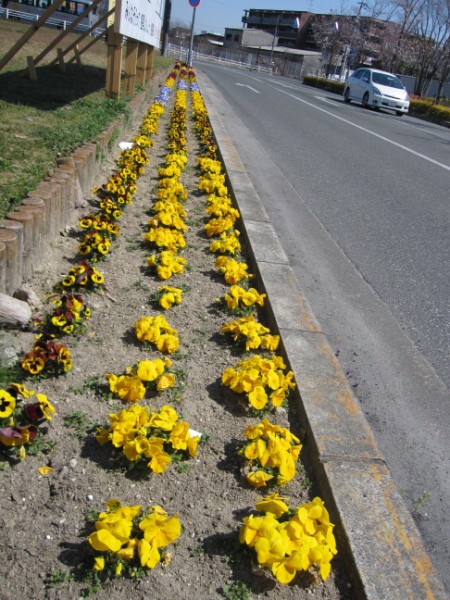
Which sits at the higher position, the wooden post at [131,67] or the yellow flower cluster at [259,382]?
the wooden post at [131,67]

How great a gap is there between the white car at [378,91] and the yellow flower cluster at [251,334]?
2164cm

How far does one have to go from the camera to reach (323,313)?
12.3 feet

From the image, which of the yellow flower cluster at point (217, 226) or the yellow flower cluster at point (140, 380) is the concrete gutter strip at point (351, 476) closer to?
the yellow flower cluster at point (140, 380)

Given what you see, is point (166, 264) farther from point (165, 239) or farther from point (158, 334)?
point (158, 334)

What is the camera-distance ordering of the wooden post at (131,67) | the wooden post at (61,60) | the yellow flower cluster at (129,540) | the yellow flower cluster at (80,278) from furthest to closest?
the wooden post at (61,60), the wooden post at (131,67), the yellow flower cluster at (80,278), the yellow flower cluster at (129,540)

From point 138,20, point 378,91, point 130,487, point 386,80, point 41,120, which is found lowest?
point 130,487

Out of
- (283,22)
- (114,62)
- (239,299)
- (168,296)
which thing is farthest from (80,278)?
(283,22)

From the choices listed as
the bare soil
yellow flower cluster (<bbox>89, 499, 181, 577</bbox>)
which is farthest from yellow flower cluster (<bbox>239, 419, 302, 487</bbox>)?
yellow flower cluster (<bbox>89, 499, 181, 577</bbox>)

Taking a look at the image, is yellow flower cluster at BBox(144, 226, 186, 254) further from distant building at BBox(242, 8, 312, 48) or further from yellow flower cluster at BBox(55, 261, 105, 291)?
distant building at BBox(242, 8, 312, 48)

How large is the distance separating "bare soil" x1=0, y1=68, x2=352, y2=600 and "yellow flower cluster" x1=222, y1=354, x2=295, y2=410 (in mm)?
86

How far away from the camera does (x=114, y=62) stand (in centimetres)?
819

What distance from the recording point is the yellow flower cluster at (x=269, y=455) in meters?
2.09

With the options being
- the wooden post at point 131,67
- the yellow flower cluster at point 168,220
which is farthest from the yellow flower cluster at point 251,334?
the wooden post at point 131,67

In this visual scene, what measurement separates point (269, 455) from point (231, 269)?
1785mm
